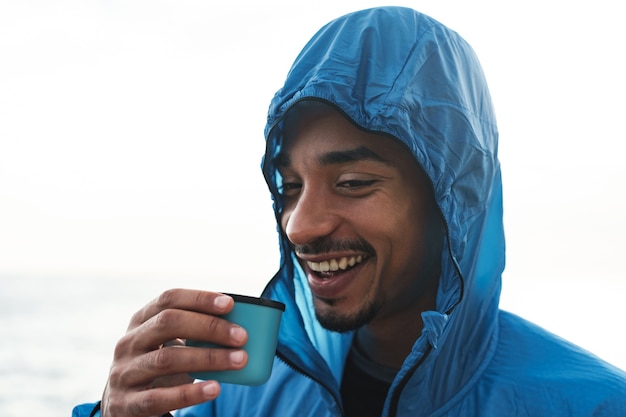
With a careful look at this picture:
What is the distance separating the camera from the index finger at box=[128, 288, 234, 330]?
1.23 metres

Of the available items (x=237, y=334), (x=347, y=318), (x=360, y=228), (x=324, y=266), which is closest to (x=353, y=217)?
(x=360, y=228)

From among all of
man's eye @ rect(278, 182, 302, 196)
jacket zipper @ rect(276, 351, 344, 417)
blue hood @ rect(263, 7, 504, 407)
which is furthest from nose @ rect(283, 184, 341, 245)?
jacket zipper @ rect(276, 351, 344, 417)

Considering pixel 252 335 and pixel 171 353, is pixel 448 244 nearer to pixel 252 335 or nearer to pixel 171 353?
pixel 252 335

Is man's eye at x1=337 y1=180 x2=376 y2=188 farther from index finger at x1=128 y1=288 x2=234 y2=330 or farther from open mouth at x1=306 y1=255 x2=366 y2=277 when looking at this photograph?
index finger at x1=128 y1=288 x2=234 y2=330

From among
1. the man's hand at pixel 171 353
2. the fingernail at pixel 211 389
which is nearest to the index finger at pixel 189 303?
the man's hand at pixel 171 353

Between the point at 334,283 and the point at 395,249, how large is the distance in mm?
186

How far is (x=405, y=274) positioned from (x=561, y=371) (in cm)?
45

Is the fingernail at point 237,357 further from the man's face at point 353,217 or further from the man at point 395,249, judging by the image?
the man's face at point 353,217

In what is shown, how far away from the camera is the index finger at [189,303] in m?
1.23

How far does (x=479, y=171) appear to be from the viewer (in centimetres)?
165

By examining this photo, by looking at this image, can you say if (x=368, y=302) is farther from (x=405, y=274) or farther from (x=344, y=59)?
(x=344, y=59)

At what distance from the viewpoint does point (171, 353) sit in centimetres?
127

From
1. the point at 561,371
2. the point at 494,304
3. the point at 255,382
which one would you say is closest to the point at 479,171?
the point at 494,304

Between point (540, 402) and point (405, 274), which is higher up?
point (405, 274)
